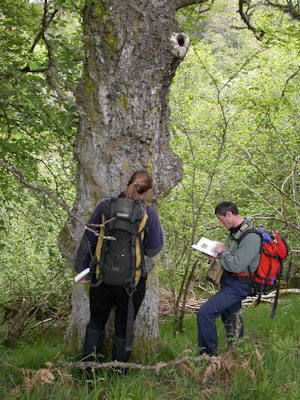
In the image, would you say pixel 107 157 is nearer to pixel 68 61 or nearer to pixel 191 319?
pixel 68 61

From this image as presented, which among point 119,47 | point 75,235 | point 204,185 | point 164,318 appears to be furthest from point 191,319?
point 119,47

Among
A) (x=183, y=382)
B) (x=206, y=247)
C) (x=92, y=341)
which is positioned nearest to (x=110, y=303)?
(x=92, y=341)

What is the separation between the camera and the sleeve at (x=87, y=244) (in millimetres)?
3496

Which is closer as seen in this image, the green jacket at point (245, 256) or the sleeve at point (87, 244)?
the sleeve at point (87, 244)

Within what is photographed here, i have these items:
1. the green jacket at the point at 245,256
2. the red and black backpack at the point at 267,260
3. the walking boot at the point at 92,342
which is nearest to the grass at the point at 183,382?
the walking boot at the point at 92,342

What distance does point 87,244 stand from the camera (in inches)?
139

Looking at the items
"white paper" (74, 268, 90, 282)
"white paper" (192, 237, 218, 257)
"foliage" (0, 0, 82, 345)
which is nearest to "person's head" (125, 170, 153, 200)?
"white paper" (74, 268, 90, 282)

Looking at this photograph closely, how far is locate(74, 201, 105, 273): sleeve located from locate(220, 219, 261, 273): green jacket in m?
1.47

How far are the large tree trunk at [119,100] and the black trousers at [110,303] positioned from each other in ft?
1.19

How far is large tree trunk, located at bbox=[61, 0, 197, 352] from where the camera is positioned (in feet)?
12.6

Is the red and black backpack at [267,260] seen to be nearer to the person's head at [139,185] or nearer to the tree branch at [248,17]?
the person's head at [139,185]

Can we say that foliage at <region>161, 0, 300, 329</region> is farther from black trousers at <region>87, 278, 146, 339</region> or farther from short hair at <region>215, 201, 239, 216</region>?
black trousers at <region>87, 278, 146, 339</region>

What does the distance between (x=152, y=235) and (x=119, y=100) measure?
1365 millimetres

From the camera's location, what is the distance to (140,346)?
4.04 metres
